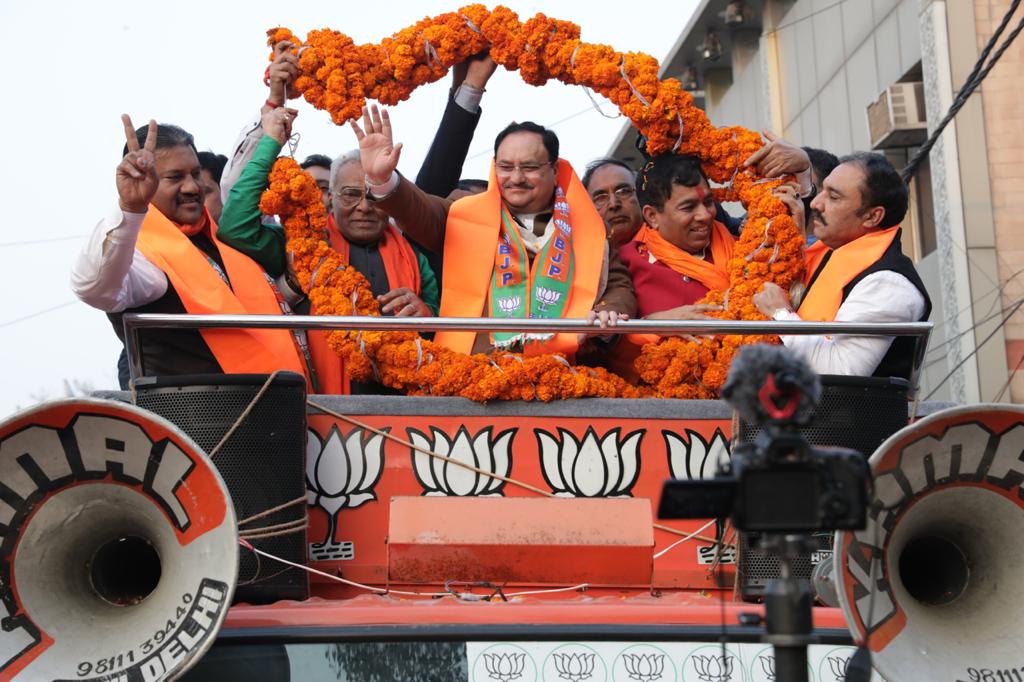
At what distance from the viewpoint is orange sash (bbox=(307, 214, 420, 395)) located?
19.7ft

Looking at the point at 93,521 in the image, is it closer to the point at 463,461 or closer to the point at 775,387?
the point at 463,461

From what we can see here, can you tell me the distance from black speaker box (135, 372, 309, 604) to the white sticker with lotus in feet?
3.02

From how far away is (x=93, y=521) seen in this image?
4207 mm

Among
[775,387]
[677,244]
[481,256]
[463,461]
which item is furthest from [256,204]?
[775,387]

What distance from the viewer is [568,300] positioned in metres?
6.01

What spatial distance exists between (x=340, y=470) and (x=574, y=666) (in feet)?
4.31

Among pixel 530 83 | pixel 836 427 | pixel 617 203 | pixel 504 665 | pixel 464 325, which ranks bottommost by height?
pixel 504 665

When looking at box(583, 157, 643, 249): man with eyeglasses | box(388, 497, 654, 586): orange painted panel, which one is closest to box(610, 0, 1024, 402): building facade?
box(583, 157, 643, 249): man with eyeglasses

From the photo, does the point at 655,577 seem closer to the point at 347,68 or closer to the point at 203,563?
the point at 203,563

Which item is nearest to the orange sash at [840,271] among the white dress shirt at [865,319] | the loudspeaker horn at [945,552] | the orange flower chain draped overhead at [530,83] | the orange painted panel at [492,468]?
the white dress shirt at [865,319]

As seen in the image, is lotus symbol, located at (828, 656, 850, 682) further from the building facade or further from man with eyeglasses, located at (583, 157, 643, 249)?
the building facade

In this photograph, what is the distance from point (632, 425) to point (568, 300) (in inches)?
39.6

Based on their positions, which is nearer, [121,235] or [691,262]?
[121,235]

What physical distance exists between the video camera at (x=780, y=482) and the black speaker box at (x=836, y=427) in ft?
6.11
